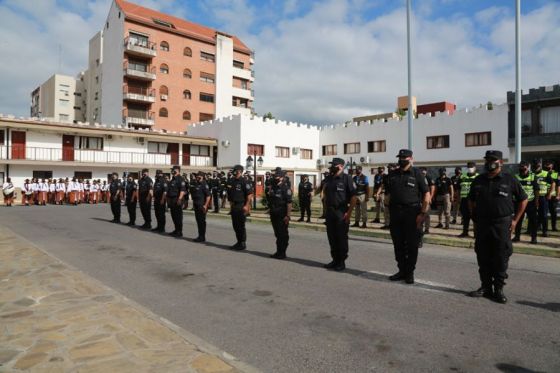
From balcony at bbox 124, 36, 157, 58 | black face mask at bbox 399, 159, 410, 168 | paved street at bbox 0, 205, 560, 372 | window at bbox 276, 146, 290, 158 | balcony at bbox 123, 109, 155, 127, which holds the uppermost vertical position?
balcony at bbox 124, 36, 157, 58

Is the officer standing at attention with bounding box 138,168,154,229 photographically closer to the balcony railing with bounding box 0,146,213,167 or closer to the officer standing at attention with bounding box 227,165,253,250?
the officer standing at attention with bounding box 227,165,253,250

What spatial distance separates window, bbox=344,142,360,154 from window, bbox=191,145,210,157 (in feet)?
45.9

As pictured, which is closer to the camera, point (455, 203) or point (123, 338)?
point (123, 338)

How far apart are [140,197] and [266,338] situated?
10.8 m

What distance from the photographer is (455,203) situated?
45.5 ft

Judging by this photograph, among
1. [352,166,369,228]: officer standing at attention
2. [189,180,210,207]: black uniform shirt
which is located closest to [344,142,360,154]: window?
[352,166,369,228]: officer standing at attention

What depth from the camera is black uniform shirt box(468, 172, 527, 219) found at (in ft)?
17.7

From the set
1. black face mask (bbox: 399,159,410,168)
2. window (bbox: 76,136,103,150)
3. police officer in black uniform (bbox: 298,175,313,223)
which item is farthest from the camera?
window (bbox: 76,136,103,150)

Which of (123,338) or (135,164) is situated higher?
(135,164)

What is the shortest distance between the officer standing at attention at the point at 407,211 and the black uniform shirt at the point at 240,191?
12.3 feet

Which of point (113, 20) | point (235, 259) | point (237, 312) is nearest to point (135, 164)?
point (113, 20)

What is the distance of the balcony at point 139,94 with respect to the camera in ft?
151

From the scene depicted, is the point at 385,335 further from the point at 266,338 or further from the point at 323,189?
the point at 323,189

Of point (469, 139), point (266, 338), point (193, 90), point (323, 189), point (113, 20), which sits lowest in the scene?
point (266, 338)
